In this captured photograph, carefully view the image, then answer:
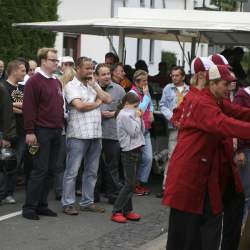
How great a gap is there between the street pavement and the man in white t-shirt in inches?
15.1

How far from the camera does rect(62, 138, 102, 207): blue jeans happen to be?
28.3 feet

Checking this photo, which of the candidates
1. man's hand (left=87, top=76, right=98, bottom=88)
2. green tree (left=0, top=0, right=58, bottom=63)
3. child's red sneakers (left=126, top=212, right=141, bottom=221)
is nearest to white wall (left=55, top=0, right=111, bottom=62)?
green tree (left=0, top=0, right=58, bottom=63)

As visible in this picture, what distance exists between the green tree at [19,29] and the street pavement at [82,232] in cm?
1107

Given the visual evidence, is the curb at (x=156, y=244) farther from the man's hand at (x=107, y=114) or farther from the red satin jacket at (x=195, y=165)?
the man's hand at (x=107, y=114)

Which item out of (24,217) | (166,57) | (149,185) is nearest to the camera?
(24,217)

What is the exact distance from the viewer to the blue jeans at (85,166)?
8633 mm

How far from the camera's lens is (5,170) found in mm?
9008

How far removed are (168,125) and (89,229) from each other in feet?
10.3

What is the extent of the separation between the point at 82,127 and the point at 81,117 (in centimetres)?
13

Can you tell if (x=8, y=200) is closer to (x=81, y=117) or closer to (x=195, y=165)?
(x=81, y=117)

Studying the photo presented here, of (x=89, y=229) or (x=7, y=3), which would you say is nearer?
(x=89, y=229)

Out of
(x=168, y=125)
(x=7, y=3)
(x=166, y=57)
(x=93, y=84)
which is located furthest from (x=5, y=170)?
(x=166, y=57)

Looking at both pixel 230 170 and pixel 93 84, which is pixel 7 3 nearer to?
pixel 93 84

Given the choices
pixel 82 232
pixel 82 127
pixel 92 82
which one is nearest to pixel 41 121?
pixel 82 127
